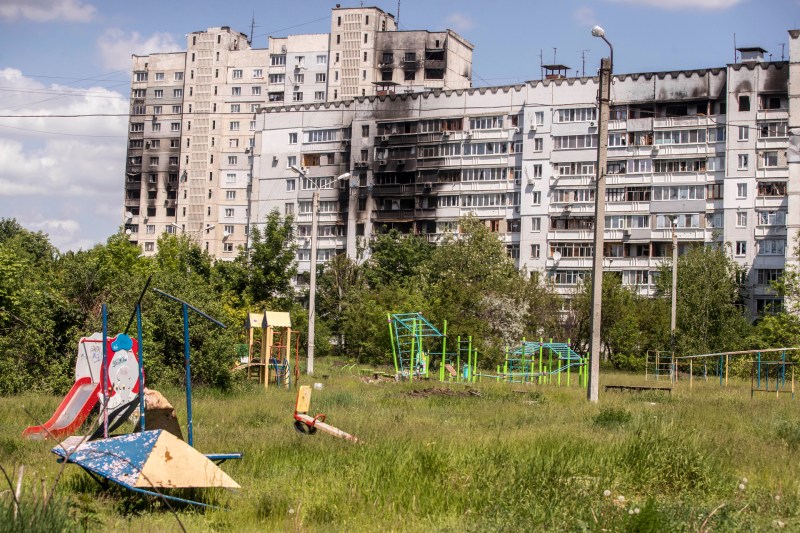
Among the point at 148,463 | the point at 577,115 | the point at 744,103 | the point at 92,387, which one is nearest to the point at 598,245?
the point at 92,387

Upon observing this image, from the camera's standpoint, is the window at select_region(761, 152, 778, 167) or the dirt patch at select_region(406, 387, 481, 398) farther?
the window at select_region(761, 152, 778, 167)

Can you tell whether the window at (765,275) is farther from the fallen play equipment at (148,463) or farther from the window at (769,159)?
the fallen play equipment at (148,463)

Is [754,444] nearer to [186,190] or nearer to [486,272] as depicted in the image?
[486,272]

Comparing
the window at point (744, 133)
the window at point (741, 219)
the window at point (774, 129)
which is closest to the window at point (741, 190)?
the window at point (741, 219)

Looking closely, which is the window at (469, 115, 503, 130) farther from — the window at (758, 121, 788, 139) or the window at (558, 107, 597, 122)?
the window at (758, 121, 788, 139)

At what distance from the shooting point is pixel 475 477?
37.1 feet

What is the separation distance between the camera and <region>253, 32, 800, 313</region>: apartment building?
74.7 meters

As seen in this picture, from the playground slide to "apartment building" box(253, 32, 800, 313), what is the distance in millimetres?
61012

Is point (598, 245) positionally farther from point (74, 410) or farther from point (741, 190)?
point (741, 190)

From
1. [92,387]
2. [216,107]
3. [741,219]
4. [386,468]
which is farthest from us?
[216,107]

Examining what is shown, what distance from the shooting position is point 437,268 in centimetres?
7506

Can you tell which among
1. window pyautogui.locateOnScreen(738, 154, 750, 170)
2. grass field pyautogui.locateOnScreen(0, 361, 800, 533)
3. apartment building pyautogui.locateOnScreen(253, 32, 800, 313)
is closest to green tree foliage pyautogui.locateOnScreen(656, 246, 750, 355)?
apartment building pyautogui.locateOnScreen(253, 32, 800, 313)

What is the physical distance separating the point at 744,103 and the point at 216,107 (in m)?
61.4

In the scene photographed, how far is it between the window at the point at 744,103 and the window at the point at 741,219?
742 centimetres
